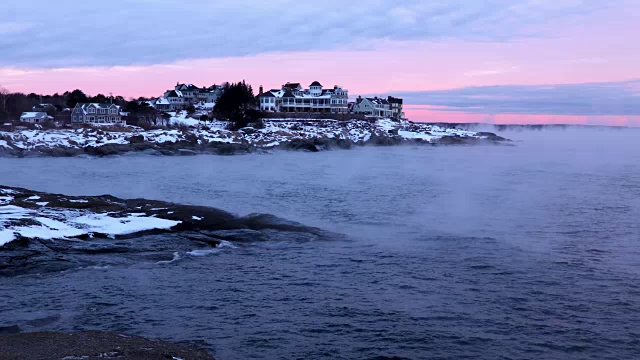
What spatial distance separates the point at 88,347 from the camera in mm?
9047

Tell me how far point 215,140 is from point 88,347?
6614 centimetres

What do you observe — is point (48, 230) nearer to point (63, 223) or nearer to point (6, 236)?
point (63, 223)

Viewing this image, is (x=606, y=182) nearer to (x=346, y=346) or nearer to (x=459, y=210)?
(x=459, y=210)

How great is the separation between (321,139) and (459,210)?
55692mm

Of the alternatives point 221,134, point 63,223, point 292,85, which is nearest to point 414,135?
point 221,134

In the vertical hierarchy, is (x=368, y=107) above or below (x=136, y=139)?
above

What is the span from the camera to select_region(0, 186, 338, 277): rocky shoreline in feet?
50.6

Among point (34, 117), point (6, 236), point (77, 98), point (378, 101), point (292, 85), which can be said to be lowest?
point (6, 236)

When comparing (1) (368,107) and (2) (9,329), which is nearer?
(2) (9,329)

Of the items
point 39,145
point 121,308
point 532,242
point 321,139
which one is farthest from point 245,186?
point 321,139

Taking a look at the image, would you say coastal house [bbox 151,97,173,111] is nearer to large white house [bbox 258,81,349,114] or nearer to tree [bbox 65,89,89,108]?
tree [bbox 65,89,89,108]

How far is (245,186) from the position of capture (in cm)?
3466

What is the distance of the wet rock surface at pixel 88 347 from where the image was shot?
867 centimetres

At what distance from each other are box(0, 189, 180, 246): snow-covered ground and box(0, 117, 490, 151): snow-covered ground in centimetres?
4172
